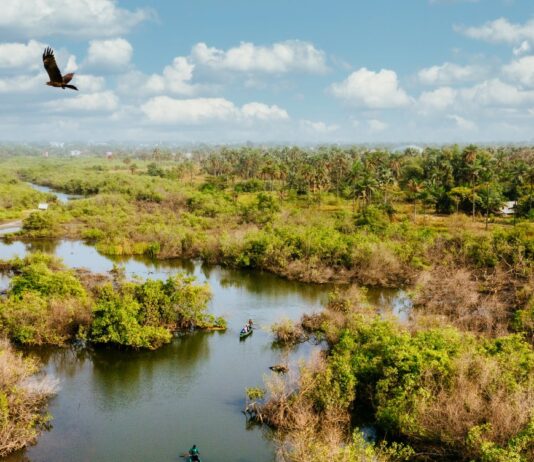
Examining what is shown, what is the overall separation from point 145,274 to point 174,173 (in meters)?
83.5

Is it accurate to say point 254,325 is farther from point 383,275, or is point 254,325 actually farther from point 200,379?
point 383,275

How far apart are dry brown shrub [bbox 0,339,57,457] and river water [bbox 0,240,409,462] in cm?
67

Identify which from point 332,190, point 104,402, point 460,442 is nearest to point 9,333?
point 104,402

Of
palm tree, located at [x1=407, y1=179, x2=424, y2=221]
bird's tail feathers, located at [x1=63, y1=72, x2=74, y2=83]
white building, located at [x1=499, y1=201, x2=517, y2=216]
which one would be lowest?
white building, located at [x1=499, y1=201, x2=517, y2=216]

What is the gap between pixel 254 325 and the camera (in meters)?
39.3

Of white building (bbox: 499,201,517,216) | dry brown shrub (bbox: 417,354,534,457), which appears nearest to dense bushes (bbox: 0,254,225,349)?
dry brown shrub (bbox: 417,354,534,457)

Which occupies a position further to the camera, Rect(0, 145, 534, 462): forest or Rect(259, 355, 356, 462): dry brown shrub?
Rect(259, 355, 356, 462): dry brown shrub

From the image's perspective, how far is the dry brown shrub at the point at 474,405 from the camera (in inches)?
792

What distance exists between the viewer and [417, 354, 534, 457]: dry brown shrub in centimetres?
2011

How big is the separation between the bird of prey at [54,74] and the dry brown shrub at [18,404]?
16265mm

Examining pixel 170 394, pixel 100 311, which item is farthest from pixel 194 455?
pixel 100 311

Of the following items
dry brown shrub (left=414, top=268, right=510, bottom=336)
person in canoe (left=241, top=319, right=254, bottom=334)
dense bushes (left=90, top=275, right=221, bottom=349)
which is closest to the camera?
dense bushes (left=90, top=275, right=221, bottom=349)

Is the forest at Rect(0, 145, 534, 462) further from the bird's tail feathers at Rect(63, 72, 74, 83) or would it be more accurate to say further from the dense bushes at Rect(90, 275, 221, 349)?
the bird's tail feathers at Rect(63, 72, 74, 83)

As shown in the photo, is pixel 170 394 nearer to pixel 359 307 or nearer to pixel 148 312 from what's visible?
pixel 148 312
